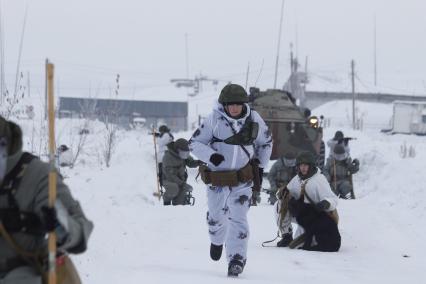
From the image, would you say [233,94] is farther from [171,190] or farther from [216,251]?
[171,190]

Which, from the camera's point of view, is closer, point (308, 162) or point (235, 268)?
point (235, 268)

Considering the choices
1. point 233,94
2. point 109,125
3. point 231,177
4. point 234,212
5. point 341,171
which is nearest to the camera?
point 233,94

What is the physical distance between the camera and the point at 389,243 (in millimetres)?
9898

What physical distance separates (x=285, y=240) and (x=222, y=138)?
294 cm

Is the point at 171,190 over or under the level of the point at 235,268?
over

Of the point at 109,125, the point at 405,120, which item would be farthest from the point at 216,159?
the point at 405,120

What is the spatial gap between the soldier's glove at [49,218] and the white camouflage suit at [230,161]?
3604 mm

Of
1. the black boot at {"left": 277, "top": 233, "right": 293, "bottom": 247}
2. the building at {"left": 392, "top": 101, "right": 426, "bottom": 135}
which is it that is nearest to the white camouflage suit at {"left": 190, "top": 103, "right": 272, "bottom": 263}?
the black boot at {"left": 277, "top": 233, "right": 293, "bottom": 247}

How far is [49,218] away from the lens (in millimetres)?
3152

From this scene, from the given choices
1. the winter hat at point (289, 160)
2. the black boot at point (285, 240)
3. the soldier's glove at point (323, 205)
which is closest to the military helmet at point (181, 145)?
the winter hat at point (289, 160)

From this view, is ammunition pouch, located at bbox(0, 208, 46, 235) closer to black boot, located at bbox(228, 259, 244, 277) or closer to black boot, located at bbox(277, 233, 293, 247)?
black boot, located at bbox(228, 259, 244, 277)

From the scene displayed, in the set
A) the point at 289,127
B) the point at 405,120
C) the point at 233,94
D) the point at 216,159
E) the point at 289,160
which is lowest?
the point at 289,160

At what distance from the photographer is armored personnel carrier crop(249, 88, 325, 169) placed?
1873 cm

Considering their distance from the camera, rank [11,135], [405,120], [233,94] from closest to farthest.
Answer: [11,135] < [233,94] < [405,120]
